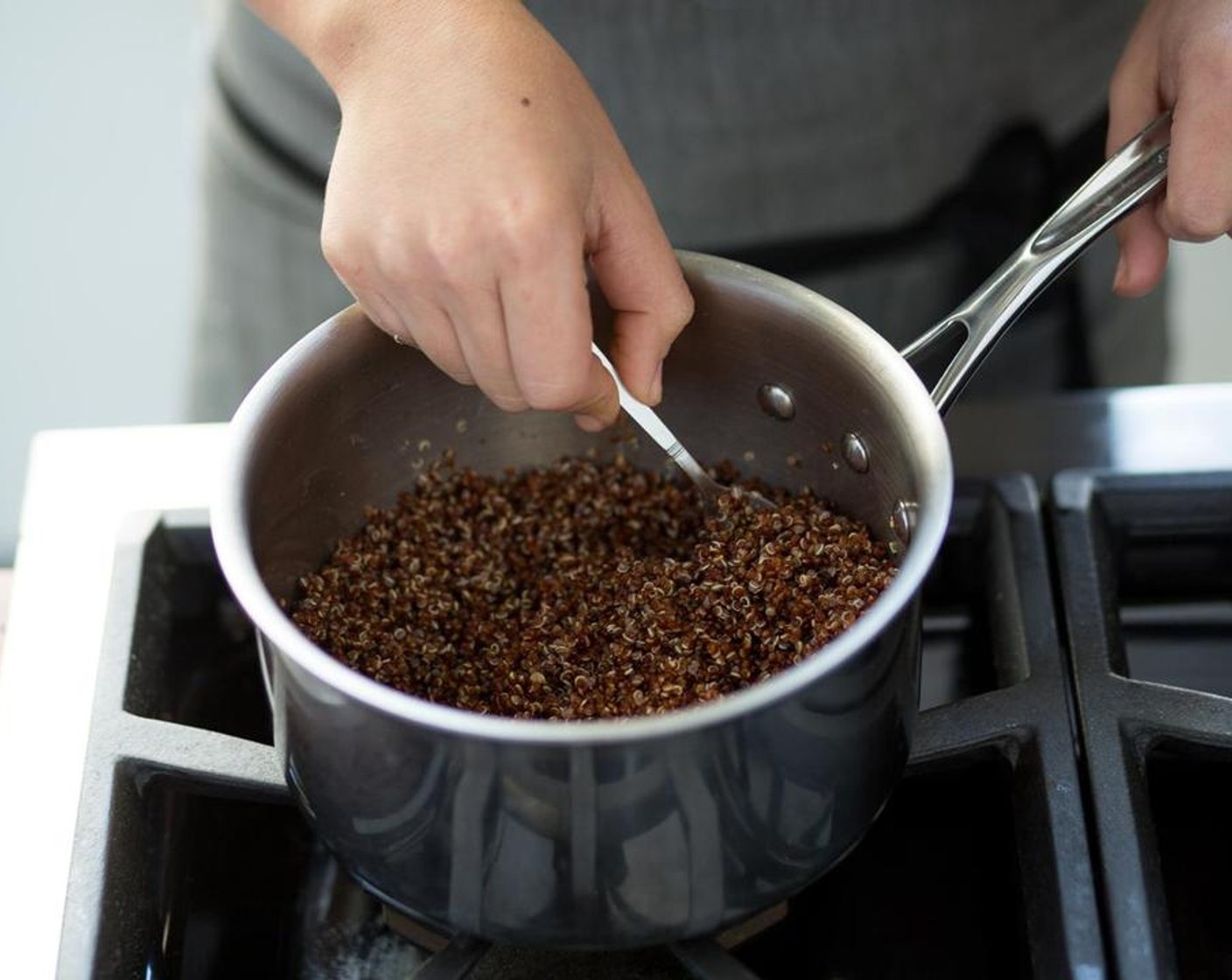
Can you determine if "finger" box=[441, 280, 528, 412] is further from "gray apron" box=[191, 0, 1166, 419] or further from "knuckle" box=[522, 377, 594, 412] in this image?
"gray apron" box=[191, 0, 1166, 419]

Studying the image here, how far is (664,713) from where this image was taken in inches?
27.2

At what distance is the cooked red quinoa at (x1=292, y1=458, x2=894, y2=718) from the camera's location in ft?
2.56

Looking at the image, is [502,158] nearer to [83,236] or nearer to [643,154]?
[643,154]

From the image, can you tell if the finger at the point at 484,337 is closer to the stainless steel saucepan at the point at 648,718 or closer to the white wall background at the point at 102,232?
the stainless steel saucepan at the point at 648,718

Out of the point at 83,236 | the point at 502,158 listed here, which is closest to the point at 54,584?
the point at 502,158

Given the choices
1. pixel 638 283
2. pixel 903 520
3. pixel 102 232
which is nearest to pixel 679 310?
pixel 638 283

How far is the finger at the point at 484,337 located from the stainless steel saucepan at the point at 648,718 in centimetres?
8

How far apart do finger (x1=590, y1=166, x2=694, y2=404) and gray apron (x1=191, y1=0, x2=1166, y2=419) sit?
0.39 m

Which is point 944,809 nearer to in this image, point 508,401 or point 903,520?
point 903,520

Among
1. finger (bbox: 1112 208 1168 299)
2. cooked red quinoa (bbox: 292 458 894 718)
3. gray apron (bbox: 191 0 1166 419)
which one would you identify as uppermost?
gray apron (bbox: 191 0 1166 419)

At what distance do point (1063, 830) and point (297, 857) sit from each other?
0.40 metres

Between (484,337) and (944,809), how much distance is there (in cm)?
36

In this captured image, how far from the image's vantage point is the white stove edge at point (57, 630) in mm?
770

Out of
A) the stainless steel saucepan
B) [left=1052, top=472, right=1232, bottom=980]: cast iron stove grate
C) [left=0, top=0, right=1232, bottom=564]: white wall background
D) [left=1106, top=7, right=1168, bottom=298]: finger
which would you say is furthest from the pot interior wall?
[left=0, top=0, right=1232, bottom=564]: white wall background
